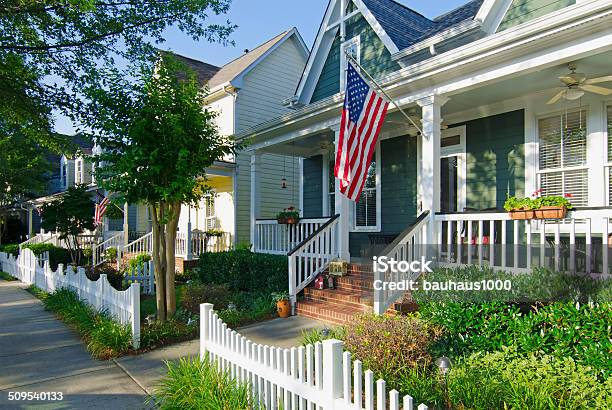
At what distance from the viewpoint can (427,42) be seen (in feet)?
26.1

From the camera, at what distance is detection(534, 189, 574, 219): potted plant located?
16.2 feet

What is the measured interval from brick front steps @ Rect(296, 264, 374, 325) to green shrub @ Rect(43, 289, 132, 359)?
3023mm

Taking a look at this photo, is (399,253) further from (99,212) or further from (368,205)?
(99,212)

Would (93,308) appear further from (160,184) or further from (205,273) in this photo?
(205,273)

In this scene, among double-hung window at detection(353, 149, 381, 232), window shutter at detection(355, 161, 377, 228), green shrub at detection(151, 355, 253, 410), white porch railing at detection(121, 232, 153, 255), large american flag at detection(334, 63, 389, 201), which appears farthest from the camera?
white porch railing at detection(121, 232, 153, 255)

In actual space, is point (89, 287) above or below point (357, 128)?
below

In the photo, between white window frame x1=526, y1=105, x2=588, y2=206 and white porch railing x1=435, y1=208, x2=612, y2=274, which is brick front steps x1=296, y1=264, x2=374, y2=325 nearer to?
white porch railing x1=435, y1=208, x2=612, y2=274

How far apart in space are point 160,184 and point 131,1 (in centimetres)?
459

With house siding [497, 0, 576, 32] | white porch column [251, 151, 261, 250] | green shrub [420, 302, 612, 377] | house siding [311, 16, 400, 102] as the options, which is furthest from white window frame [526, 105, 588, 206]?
white porch column [251, 151, 261, 250]

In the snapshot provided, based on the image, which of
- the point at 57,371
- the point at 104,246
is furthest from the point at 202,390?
the point at 104,246

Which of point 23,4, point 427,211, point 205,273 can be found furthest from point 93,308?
point 427,211

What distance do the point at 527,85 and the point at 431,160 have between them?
2.08m

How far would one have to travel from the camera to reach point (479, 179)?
8.06 meters

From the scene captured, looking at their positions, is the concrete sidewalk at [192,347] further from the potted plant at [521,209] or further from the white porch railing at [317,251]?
the potted plant at [521,209]
